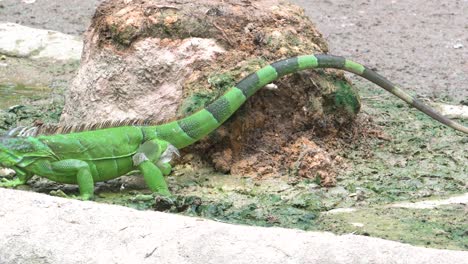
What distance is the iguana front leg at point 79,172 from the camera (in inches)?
197

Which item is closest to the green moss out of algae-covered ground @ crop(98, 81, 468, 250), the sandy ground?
algae-covered ground @ crop(98, 81, 468, 250)

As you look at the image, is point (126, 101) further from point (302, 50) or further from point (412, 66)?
point (412, 66)

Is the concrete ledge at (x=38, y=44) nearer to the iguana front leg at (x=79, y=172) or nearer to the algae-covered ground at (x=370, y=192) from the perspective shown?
the algae-covered ground at (x=370, y=192)

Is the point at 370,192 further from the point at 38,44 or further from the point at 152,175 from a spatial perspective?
the point at 38,44

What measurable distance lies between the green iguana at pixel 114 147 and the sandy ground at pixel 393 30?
304 centimetres

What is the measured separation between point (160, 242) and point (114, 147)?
5.51 feet

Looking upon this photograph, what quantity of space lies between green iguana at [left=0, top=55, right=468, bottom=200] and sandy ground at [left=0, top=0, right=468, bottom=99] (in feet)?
9.97

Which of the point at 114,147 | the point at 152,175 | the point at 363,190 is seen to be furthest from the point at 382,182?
the point at 114,147

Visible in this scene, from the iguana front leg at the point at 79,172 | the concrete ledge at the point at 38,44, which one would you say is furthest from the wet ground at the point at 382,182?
the concrete ledge at the point at 38,44

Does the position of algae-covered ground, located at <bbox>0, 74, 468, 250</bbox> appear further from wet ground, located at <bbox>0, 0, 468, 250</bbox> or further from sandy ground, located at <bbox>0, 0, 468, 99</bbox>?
sandy ground, located at <bbox>0, 0, 468, 99</bbox>

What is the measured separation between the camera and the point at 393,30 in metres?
10.0

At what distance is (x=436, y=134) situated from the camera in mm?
6418

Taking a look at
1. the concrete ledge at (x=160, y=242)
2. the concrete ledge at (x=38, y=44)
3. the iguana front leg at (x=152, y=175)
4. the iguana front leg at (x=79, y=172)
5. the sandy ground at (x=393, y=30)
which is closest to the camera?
the concrete ledge at (x=160, y=242)

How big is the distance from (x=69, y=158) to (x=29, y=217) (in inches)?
52.5
